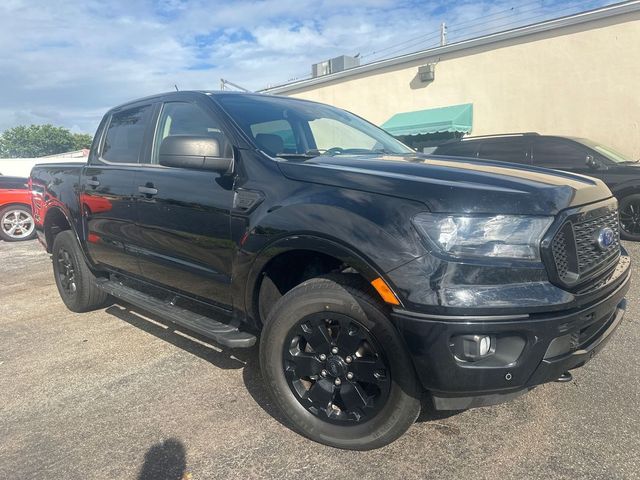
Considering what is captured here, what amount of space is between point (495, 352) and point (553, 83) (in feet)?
41.8

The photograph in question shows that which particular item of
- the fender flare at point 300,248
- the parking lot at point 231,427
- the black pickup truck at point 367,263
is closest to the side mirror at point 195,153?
the black pickup truck at point 367,263

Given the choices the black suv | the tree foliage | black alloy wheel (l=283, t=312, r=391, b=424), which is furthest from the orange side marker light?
the tree foliage

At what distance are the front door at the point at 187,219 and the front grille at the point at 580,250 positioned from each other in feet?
5.64

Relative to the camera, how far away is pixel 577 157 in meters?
7.89

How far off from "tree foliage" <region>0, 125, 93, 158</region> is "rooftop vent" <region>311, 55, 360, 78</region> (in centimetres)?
6287

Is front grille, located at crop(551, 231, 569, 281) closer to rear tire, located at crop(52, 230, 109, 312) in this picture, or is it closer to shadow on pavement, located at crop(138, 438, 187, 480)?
shadow on pavement, located at crop(138, 438, 187, 480)

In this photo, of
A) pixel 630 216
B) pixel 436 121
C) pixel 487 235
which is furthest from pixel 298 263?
pixel 436 121

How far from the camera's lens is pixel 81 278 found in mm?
4590

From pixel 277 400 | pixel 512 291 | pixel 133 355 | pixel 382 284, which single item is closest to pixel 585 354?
pixel 512 291

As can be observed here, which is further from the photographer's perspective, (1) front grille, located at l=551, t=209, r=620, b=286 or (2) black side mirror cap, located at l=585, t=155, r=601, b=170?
(2) black side mirror cap, located at l=585, t=155, r=601, b=170

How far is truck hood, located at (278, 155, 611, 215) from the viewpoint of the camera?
2020 mm

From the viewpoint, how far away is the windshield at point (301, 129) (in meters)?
3.01

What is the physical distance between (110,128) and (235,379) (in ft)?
8.74

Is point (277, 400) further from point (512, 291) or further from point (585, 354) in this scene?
point (585, 354)
